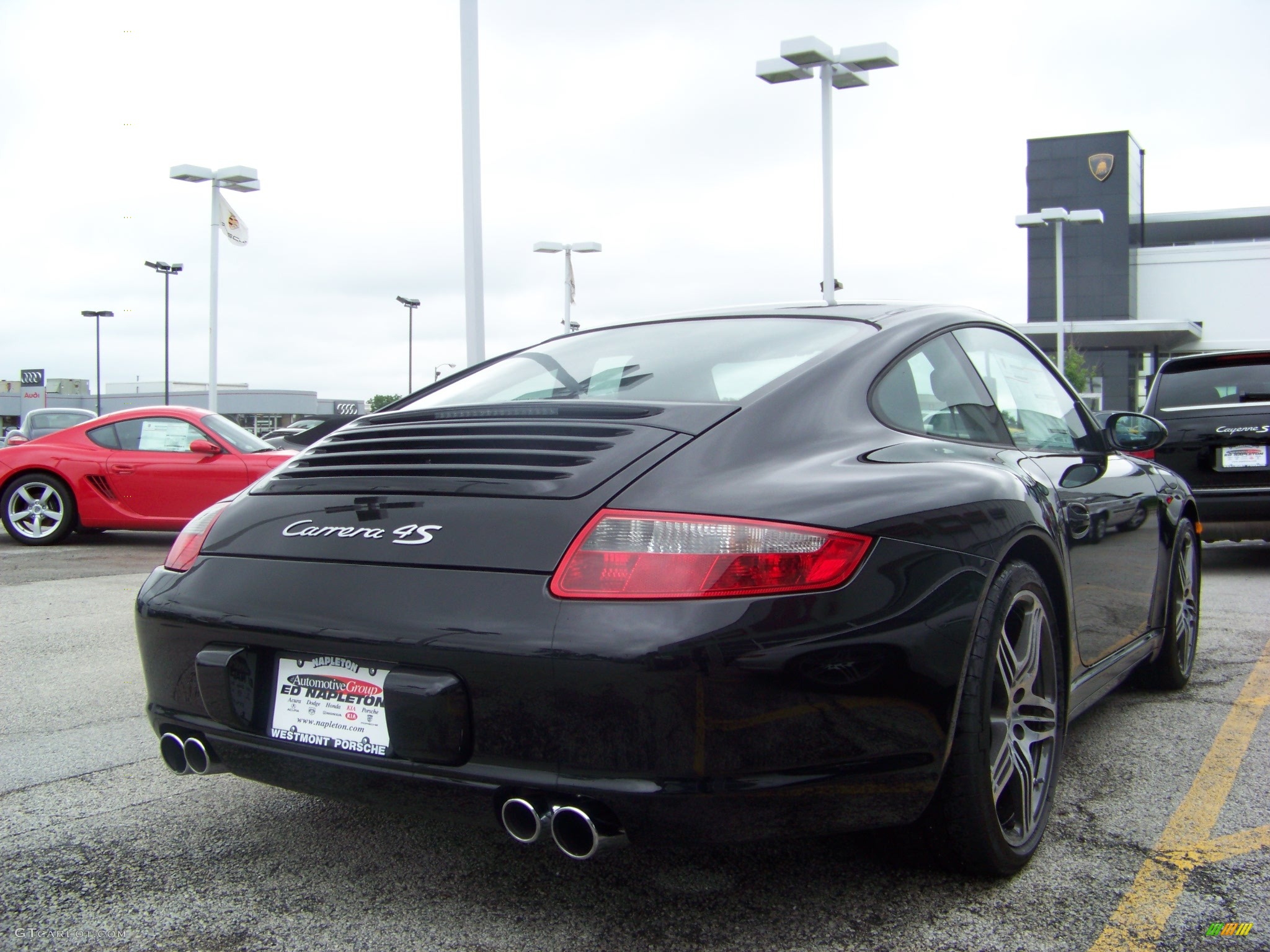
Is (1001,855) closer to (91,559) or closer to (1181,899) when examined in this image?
(1181,899)

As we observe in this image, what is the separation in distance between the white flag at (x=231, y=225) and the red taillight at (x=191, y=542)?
22.6 meters

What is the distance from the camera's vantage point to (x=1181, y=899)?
97.7 inches

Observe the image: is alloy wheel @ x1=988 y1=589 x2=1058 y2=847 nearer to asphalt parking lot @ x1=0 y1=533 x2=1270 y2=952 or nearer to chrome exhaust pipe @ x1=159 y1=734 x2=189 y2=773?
asphalt parking lot @ x1=0 y1=533 x2=1270 y2=952

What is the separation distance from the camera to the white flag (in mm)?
23562

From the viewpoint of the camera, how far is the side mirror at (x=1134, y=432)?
405 cm

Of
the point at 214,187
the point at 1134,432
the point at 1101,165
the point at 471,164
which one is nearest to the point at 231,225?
the point at 214,187

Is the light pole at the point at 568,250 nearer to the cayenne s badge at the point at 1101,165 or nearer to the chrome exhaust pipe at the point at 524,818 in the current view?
the chrome exhaust pipe at the point at 524,818

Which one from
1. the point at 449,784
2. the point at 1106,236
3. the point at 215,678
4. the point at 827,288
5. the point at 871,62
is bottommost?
the point at 449,784

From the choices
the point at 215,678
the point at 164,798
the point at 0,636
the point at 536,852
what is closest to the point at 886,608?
the point at 536,852

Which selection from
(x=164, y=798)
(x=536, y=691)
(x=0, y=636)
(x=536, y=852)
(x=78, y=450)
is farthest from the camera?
(x=78, y=450)

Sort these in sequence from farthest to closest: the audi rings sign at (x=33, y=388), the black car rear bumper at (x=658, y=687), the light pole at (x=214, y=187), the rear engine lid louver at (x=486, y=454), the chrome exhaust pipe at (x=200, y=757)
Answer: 1. the audi rings sign at (x=33, y=388)
2. the light pole at (x=214, y=187)
3. the chrome exhaust pipe at (x=200, y=757)
4. the rear engine lid louver at (x=486, y=454)
5. the black car rear bumper at (x=658, y=687)

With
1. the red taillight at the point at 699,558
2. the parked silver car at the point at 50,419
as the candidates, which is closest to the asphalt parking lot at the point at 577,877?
the red taillight at the point at 699,558

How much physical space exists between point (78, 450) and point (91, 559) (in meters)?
1.70

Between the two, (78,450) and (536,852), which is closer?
(536,852)
